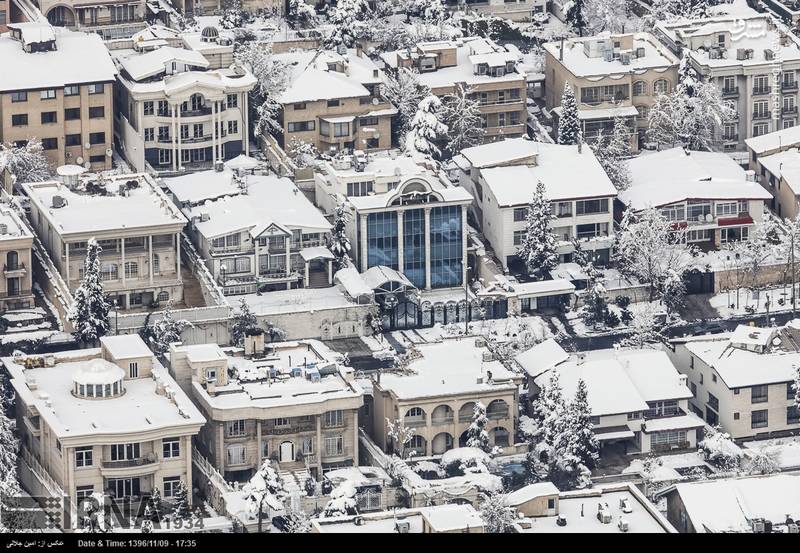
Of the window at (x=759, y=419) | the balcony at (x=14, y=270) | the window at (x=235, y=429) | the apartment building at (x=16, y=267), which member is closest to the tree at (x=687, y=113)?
the window at (x=759, y=419)

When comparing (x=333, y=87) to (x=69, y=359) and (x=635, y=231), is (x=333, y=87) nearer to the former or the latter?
(x=635, y=231)

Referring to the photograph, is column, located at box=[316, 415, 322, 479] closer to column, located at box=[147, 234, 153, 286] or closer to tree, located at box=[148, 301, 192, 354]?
tree, located at box=[148, 301, 192, 354]

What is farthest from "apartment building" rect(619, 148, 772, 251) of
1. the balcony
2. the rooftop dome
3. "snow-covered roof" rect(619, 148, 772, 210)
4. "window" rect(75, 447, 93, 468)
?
"window" rect(75, 447, 93, 468)

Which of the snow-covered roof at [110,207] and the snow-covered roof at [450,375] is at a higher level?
the snow-covered roof at [110,207]

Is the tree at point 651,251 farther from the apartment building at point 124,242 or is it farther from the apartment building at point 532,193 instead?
the apartment building at point 124,242

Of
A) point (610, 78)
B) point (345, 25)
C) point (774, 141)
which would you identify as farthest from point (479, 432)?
point (345, 25)
